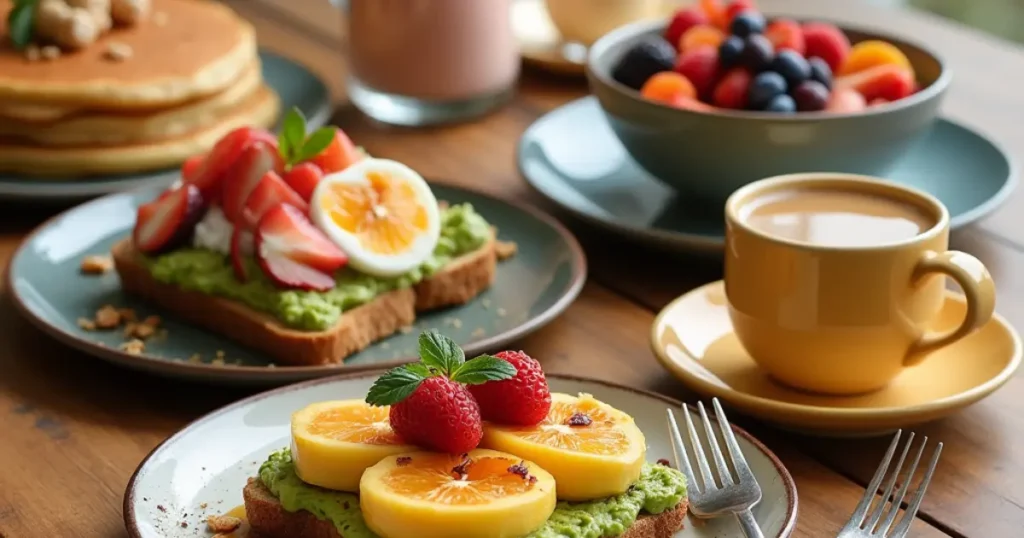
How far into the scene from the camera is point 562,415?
3.63 feet

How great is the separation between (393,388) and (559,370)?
45 cm

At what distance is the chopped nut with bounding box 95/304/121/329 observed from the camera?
152 cm

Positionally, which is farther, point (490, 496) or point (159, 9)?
point (159, 9)

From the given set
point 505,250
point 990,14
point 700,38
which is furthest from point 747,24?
point 990,14

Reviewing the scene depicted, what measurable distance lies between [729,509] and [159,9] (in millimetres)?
1591

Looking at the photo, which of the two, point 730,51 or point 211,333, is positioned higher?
point 730,51

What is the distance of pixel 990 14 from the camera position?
15.2 ft

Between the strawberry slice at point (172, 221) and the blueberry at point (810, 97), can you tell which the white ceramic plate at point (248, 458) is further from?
the blueberry at point (810, 97)

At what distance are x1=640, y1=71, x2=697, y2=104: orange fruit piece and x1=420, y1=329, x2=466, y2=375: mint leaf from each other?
2.59 feet

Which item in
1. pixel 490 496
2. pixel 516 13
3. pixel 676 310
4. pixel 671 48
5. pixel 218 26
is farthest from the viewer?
pixel 516 13

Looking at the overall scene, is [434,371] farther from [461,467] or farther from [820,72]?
[820,72]

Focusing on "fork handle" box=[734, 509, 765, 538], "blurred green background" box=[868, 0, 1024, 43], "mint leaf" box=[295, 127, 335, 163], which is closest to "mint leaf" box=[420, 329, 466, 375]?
"fork handle" box=[734, 509, 765, 538]

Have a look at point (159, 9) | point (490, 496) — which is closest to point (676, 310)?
point (490, 496)

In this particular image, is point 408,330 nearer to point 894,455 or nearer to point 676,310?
point 676,310
